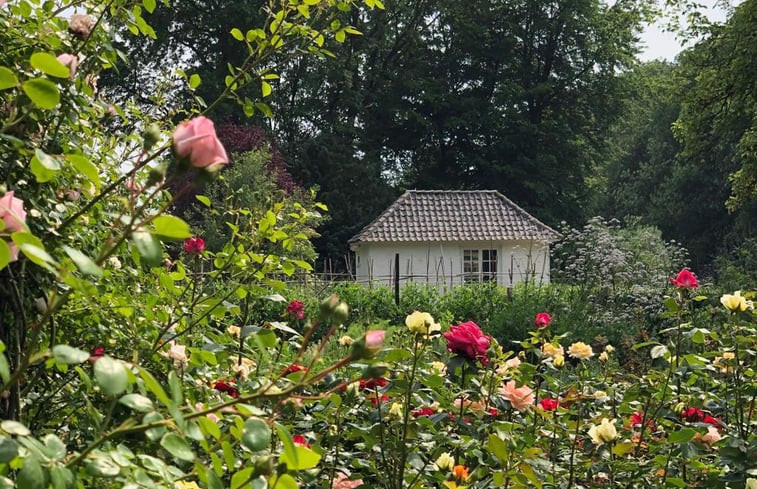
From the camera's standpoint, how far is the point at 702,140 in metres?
13.6

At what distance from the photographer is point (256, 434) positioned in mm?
692

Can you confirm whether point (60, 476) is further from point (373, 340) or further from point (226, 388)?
point (226, 388)

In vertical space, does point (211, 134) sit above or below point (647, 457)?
above

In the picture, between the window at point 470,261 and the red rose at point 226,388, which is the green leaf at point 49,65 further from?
the window at point 470,261

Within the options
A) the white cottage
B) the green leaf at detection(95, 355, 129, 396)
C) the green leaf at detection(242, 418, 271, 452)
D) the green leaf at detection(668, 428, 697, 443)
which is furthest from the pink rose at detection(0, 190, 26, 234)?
the white cottage

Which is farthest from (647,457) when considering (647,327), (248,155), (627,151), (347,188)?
(627,151)

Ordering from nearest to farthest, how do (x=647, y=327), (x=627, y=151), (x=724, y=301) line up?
(x=724, y=301) → (x=647, y=327) → (x=627, y=151)

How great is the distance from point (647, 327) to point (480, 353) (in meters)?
7.60

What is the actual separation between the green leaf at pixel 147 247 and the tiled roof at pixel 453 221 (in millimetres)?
17235

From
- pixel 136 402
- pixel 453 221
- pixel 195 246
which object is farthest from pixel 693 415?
pixel 453 221

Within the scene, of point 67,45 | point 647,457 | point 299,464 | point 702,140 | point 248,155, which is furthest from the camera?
point 248,155

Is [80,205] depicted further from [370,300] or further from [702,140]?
[702,140]

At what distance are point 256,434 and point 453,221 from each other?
59.0ft

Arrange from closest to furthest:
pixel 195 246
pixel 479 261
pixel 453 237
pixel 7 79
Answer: pixel 7 79 → pixel 195 246 → pixel 453 237 → pixel 479 261
